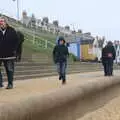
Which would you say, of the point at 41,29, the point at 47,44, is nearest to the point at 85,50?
the point at 41,29

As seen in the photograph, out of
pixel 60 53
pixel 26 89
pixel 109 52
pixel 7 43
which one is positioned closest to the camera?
pixel 7 43

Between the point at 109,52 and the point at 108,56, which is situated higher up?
the point at 109,52

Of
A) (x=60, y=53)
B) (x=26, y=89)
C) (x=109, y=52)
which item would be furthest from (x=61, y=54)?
(x=109, y=52)

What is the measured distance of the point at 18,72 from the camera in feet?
75.0

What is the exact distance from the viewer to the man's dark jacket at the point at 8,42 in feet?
40.1

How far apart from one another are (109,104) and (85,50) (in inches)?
1342

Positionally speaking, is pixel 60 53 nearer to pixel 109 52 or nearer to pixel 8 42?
pixel 8 42

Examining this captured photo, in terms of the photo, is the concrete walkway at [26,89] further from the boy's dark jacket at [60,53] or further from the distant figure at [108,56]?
the distant figure at [108,56]

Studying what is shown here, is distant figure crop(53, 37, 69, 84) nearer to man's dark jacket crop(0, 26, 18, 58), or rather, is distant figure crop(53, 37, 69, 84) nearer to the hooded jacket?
man's dark jacket crop(0, 26, 18, 58)

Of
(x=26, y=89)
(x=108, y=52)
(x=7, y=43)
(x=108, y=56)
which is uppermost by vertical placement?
(x=7, y=43)

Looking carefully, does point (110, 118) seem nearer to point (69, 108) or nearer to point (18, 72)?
point (69, 108)

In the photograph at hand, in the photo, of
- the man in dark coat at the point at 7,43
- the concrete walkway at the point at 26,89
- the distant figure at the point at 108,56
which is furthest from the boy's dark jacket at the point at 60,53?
the distant figure at the point at 108,56

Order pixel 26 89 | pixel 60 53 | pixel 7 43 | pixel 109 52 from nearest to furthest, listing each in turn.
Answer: pixel 7 43
pixel 26 89
pixel 60 53
pixel 109 52

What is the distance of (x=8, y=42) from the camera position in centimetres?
1227
